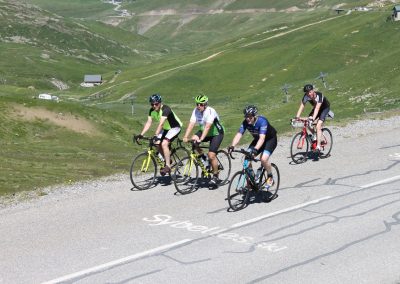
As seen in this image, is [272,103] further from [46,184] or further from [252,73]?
[46,184]

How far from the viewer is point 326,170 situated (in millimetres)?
21375

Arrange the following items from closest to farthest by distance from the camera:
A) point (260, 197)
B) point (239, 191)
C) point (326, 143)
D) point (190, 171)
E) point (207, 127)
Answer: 1. point (239, 191)
2. point (260, 197)
3. point (207, 127)
4. point (190, 171)
5. point (326, 143)

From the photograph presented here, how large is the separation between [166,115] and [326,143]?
25.6ft

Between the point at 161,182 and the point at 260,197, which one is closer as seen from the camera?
the point at 260,197

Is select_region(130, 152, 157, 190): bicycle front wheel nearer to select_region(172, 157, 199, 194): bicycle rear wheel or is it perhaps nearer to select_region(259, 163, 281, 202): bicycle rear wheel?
select_region(172, 157, 199, 194): bicycle rear wheel

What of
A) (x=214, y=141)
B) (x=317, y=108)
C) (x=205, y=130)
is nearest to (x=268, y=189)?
(x=214, y=141)

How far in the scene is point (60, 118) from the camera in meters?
42.6

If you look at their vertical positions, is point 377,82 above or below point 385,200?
above

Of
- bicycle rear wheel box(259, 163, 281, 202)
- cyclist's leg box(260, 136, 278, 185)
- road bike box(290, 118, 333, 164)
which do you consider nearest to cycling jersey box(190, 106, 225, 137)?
cyclist's leg box(260, 136, 278, 185)

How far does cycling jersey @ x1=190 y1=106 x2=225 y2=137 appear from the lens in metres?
18.1

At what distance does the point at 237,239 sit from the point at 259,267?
182cm

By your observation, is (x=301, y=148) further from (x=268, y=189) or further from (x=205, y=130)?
(x=205, y=130)

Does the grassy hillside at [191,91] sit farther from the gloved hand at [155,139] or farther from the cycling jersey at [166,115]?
the cycling jersey at [166,115]

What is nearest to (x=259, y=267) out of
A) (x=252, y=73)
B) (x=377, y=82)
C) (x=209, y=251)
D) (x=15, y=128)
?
(x=209, y=251)
